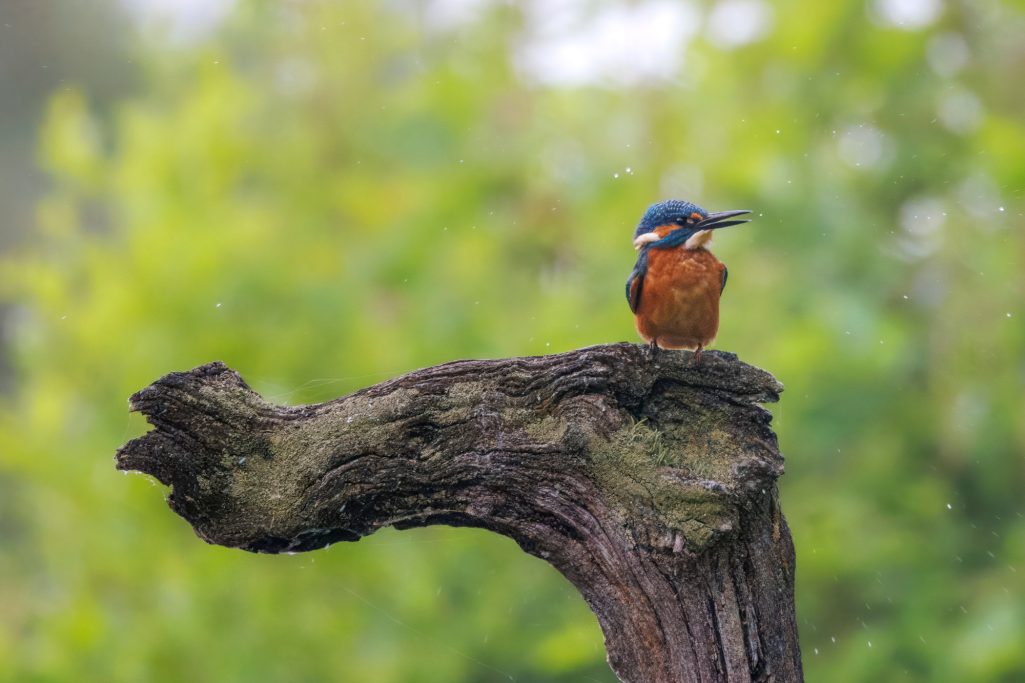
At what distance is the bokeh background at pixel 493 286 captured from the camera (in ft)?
16.4

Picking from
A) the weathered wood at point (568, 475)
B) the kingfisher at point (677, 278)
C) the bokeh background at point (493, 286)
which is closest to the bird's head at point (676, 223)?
the kingfisher at point (677, 278)

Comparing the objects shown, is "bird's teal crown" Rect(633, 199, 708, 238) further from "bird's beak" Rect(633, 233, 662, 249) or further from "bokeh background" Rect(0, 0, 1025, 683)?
"bokeh background" Rect(0, 0, 1025, 683)

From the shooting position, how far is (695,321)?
2492 millimetres

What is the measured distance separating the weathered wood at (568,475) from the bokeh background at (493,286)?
277 cm

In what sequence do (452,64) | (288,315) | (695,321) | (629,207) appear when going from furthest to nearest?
(452,64)
(629,207)
(288,315)
(695,321)

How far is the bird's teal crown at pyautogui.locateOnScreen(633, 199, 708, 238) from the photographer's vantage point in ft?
8.91

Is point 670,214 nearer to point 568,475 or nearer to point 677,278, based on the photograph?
point 677,278

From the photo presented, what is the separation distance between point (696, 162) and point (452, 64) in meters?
1.63

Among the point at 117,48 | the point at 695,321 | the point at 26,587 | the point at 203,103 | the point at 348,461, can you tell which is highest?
the point at 117,48

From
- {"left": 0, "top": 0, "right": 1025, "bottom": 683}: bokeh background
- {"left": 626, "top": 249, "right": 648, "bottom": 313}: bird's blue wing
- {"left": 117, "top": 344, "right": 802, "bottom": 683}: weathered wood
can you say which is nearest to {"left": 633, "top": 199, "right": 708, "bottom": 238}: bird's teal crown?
{"left": 626, "top": 249, "right": 648, "bottom": 313}: bird's blue wing

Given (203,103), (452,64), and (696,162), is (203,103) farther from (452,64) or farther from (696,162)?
(696,162)

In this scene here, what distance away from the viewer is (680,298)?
2523mm

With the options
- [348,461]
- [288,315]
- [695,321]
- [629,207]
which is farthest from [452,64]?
[348,461]

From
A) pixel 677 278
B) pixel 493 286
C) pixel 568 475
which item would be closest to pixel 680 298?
pixel 677 278
